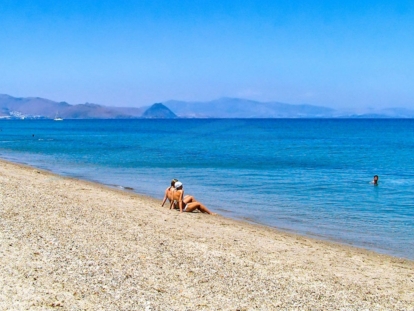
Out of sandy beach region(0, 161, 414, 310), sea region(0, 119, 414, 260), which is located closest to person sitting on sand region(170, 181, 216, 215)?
sea region(0, 119, 414, 260)

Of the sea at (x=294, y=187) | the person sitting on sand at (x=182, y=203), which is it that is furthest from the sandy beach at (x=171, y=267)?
the sea at (x=294, y=187)

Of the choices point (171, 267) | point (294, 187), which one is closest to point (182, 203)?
point (171, 267)

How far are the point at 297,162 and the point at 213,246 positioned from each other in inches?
1215

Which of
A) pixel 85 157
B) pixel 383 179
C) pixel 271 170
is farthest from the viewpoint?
pixel 85 157

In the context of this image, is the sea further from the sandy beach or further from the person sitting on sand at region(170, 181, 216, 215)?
the sandy beach

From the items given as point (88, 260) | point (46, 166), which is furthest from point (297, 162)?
point (88, 260)

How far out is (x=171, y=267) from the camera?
11.1 metres

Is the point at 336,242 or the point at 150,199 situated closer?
the point at 336,242

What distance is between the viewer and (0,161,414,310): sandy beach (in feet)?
30.1

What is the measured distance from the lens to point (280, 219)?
20.1 meters

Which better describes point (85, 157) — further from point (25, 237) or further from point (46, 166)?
point (25, 237)

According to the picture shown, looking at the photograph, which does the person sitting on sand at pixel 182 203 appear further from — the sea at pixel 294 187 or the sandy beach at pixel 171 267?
the sandy beach at pixel 171 267

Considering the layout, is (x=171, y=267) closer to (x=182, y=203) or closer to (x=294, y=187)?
(x=182, y=203)

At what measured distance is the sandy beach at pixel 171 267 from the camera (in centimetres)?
918
